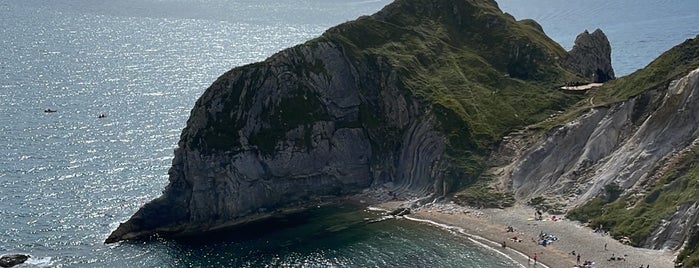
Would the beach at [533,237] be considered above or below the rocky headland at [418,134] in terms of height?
below

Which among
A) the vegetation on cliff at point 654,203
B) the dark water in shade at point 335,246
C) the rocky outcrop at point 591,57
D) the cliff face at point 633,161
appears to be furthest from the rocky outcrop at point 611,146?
the rocky outcrop at point 591,57

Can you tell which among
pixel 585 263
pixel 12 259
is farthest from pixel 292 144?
pixel 585 263

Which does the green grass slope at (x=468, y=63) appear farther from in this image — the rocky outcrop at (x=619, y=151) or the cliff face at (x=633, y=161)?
the rocky outcrop at (x=619, y=151)

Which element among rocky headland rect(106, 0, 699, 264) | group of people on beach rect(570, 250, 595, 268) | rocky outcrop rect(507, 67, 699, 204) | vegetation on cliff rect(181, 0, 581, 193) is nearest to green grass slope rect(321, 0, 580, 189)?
vegetation on cliff rect(181, 0, 581, 193)

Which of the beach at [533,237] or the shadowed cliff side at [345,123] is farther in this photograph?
the shadowed cliff side at [345,123]

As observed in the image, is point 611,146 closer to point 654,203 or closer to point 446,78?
point 654,203
